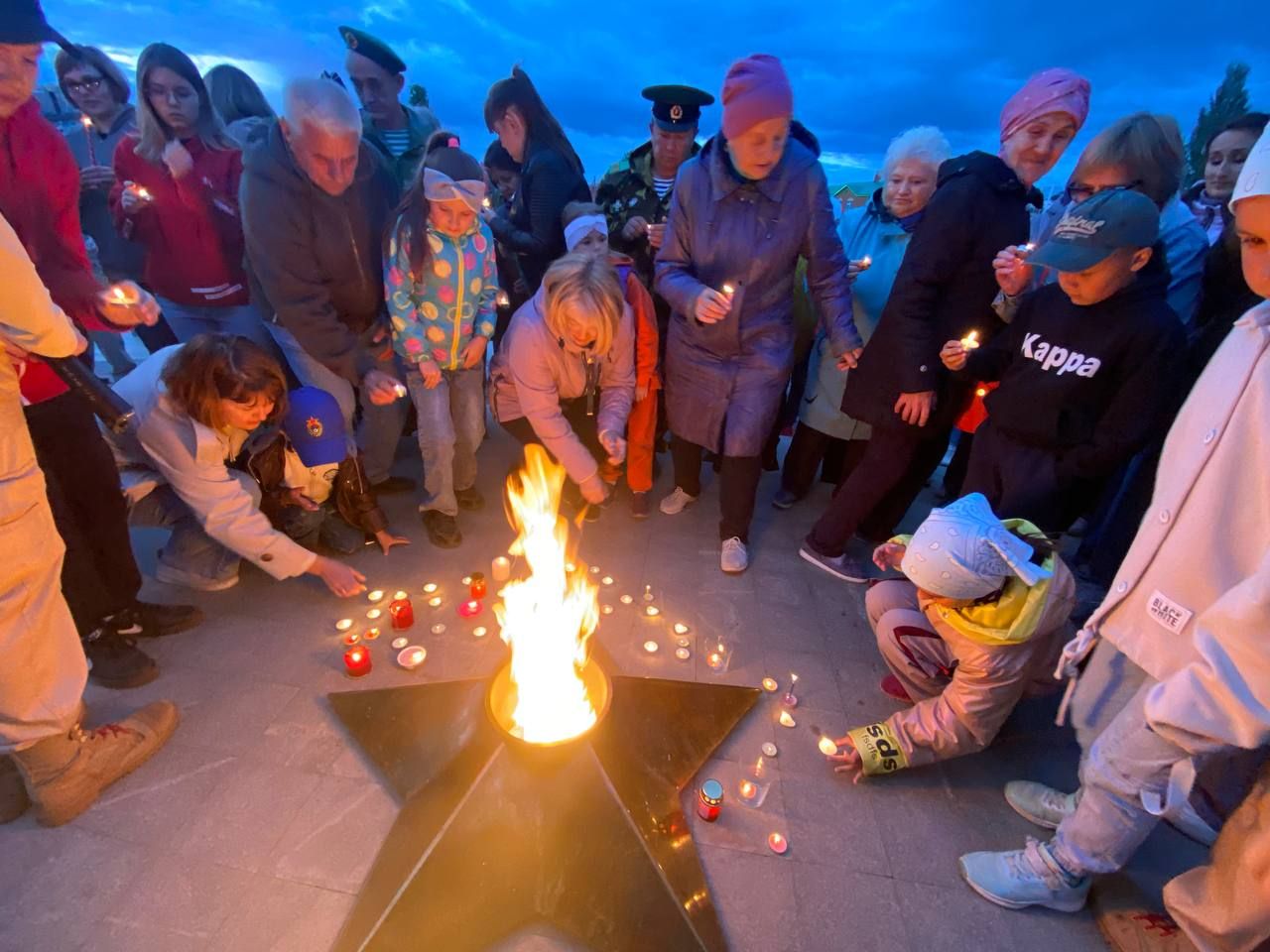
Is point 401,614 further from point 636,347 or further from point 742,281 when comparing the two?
point 742,281

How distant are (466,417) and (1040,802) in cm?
356

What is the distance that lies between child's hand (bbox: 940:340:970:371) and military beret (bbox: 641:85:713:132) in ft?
8.07

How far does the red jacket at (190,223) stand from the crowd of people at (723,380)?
0.07ft

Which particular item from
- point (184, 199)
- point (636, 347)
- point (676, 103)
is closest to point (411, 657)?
point (636, 347)

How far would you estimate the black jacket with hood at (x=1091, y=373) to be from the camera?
7.83 ft

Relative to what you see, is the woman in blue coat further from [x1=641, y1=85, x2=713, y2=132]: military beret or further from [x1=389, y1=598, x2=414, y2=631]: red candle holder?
[x1=389, y1=598, x2=414, y2=631]: red candle holder

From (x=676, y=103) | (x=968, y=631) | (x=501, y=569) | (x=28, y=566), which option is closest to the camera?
(x=28, y=566)

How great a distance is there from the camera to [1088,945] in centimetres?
205

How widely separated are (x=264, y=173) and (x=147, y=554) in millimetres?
2247

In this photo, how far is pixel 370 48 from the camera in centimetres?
432

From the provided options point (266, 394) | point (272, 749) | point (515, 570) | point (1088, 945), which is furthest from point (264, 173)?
point (1088, 945)

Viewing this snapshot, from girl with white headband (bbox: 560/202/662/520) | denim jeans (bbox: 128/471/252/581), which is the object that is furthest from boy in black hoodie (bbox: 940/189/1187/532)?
denim jeans (bbox: 128/471/252/581)

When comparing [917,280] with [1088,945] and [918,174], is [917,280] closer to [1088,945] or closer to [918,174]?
[918,174]

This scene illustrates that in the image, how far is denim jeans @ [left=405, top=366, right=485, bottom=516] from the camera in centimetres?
375
